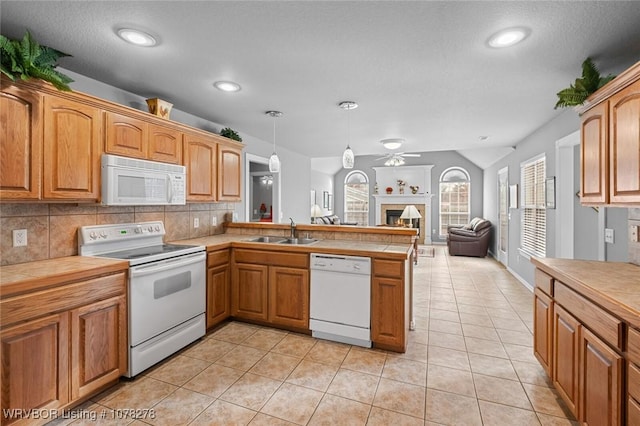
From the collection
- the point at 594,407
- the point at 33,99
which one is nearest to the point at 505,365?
the point at 594,407

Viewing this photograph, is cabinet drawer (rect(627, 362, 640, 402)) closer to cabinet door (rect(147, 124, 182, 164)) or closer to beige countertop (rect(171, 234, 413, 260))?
beige countertop (rect(171, 234, 413, 260))

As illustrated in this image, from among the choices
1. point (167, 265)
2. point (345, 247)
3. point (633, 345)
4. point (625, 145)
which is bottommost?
point (633, 345)

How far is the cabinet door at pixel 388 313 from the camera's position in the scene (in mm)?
2621

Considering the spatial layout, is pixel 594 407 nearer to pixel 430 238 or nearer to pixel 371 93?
pixel 371 93

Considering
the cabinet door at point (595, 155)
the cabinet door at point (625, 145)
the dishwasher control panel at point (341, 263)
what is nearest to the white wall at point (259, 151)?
the dishwasher control panel at point (341, 263)

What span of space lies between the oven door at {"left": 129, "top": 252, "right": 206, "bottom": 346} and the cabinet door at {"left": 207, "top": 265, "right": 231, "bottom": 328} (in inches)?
4.4

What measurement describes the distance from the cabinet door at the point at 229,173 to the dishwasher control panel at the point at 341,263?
1499mm

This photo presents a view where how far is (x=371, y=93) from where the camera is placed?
295cm

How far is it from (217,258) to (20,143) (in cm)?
171

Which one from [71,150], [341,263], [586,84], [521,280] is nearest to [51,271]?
[71,150]

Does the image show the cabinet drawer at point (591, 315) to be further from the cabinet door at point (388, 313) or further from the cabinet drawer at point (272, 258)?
the cabinet drawer at point (272, 258)

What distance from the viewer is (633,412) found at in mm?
1266

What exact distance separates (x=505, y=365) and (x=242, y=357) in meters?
2.17

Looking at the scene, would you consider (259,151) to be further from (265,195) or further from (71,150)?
(71,150)
